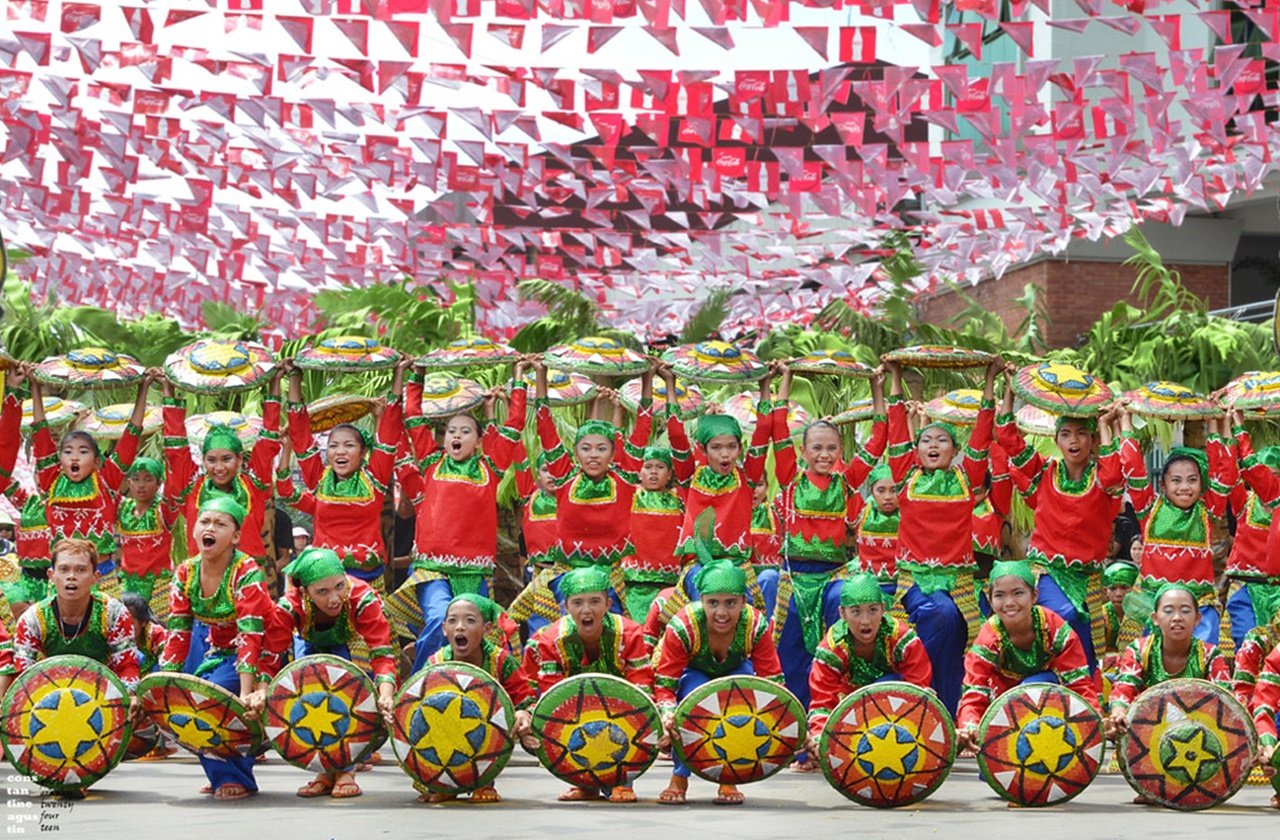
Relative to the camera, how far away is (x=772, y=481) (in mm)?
14047

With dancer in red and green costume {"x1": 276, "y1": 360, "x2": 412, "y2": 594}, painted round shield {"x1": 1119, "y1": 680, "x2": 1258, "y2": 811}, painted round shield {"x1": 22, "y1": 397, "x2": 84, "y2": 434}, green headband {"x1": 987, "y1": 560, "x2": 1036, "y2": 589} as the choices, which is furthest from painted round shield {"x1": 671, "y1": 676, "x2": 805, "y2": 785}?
painted round shield {"x1": 22, "y1": 397, "x2": 84, "y2": 434}

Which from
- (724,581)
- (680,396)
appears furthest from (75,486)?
(724,581)

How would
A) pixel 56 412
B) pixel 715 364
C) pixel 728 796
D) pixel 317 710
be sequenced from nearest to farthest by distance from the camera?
1. pixel 317 710
2. pixel 728 796
3. pixel 715 364
4. pixel 56 412

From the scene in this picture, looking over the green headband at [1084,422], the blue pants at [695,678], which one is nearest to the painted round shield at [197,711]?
the blue pants at [695,678]

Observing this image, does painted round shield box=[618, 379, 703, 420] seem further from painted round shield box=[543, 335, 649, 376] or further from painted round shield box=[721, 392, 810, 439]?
painted round shield box=[543, 335, 649, 376]

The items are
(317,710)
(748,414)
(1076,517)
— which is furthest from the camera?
(748,414)

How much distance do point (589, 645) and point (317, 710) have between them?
44.0 inches

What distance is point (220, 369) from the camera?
9.80 metres

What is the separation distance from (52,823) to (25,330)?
35.8ft

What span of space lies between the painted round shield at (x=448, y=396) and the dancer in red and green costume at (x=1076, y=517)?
308 centimetres

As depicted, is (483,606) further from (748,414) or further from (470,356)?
(748,414)

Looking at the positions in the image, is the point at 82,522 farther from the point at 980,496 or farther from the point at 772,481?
the point at 772,481

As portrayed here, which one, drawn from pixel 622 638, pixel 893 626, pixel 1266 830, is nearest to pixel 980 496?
pixel 893 626

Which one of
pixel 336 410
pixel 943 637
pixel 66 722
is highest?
pixel 336 410
